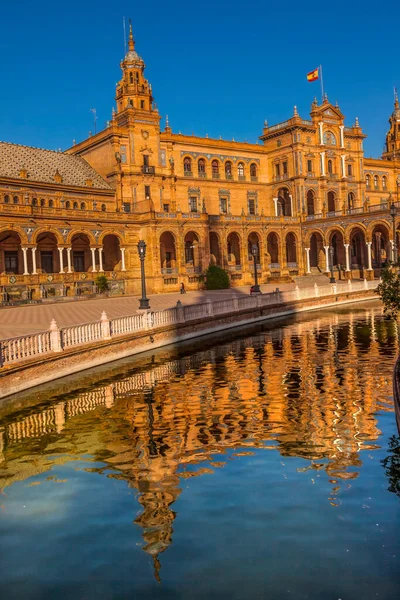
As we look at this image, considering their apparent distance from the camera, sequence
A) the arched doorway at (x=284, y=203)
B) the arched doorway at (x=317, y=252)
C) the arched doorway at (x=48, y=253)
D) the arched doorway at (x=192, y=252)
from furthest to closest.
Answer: the arched doorway at (x=284, y=203)
the arched doorway at (x=317, y=252)
the arched doorway at (x=192, y=252)
the arched doorway at (x=48, y=253)

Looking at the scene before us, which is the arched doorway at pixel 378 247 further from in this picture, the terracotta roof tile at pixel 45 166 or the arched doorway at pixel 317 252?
the terracotta roof tile at pixel 45 166

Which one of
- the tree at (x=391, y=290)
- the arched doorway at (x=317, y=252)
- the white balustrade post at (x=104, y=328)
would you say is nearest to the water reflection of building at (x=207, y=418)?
the tree at (x=391, y=290)

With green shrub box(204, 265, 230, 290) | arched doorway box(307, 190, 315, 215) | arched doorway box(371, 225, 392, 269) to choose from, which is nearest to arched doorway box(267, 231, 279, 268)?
arched doorway box(307, 190, 315, 215)

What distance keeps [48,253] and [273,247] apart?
2687 cm

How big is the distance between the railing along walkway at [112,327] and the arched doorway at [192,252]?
68.5ft

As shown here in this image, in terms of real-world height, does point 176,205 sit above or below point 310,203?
below

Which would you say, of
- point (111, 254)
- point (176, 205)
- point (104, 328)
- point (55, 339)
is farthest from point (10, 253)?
point (55, 339)

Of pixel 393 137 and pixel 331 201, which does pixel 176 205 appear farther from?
pixel 393 137

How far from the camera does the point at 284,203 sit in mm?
66500

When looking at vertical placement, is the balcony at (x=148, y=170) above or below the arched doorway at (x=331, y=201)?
above

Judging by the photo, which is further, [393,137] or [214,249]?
[393,137]

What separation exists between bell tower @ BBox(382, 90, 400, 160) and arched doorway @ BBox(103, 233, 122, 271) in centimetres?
5331

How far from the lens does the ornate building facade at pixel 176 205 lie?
4444 cm

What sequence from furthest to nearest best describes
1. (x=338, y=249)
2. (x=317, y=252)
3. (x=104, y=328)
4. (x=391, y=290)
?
(x=338, y=249) → (x=317, y=252) → (x=104, y=328) → (x=391, y=290)
